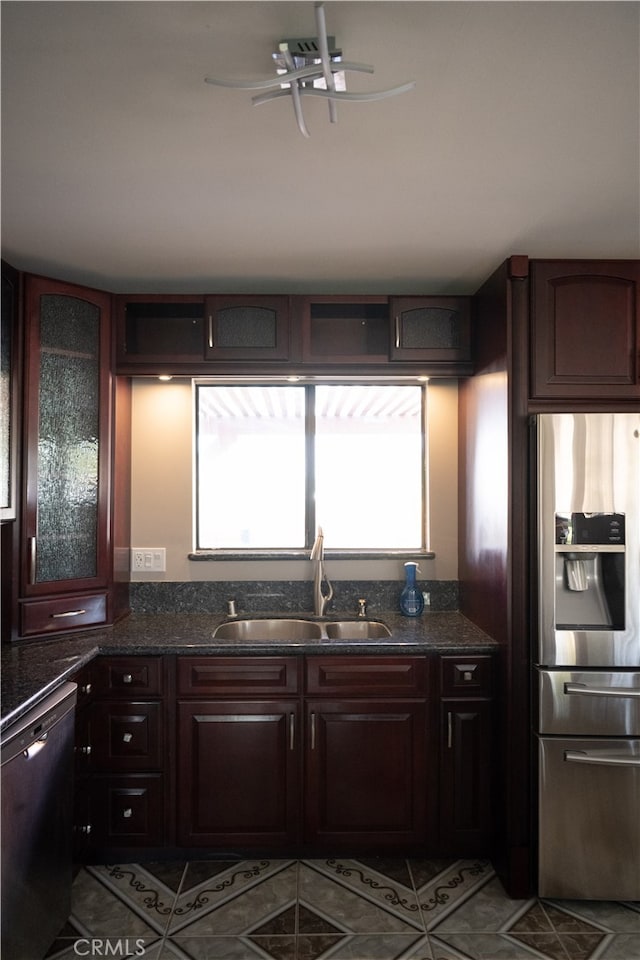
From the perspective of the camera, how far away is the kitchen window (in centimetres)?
310

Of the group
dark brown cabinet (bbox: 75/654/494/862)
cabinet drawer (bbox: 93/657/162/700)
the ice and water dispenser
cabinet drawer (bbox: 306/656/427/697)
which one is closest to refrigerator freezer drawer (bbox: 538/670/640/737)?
the ice and water dispenser

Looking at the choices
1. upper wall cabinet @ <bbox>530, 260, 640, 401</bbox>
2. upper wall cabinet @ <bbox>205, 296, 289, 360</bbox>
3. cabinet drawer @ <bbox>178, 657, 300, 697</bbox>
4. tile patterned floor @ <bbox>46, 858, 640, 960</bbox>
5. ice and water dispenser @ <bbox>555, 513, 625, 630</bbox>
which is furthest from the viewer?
upper wall cabinet @ <bbox>205, 296, 289, 360</bbox>

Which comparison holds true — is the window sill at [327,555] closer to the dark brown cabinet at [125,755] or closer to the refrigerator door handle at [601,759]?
the dark brown cabinet at [125,755]

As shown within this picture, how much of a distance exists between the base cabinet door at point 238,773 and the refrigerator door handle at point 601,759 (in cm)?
107

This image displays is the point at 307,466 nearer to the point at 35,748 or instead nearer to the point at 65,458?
the point at 65,458

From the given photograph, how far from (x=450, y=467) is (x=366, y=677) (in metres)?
1.21

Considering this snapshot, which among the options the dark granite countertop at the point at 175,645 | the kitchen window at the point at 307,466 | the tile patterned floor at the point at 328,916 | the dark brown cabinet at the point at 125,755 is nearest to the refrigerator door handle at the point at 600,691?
the dark granite countertop at the point at 175,645

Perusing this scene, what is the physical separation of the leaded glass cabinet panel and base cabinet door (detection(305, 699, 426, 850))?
1232 millimetres

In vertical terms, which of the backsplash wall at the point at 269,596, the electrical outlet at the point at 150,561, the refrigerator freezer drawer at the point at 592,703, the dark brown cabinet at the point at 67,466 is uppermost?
the dark brown cabinet at the point at 67,466

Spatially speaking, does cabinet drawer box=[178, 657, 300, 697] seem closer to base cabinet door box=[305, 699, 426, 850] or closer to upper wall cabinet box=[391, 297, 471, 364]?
base cabinet door box=[305, 699, 426, 850]

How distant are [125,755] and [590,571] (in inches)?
79.2

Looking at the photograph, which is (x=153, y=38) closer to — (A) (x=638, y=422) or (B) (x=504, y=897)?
(A) (x=638, y=422)

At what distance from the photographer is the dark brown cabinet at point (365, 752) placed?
237cm

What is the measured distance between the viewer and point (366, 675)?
239 centimetres
